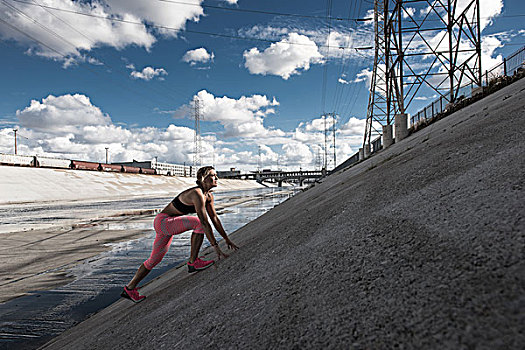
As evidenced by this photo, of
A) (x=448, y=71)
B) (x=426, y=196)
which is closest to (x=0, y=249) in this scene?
(x=426, y=196)

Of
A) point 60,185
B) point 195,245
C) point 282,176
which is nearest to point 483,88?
point 195,245

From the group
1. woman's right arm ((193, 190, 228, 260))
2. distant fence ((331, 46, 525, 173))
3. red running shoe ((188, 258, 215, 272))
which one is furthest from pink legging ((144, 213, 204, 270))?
distant fence ((331, 46, 525, 173))

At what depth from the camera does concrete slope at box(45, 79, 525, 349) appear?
1475mm

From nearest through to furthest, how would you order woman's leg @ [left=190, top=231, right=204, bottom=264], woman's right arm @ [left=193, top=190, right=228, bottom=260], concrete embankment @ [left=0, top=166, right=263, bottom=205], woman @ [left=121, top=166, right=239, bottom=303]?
woman's right arm @ [left=193, top=190, right=228, bottom=260] < woman @ [left=121, top=166, right=239, bottom=303] < woman's leg @ [left=190, top=231, right=204, bottom=264] < concrete embankment @ [left=0, top=166, right=263, bottom=205]

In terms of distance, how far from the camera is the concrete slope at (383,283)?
1.47 metres

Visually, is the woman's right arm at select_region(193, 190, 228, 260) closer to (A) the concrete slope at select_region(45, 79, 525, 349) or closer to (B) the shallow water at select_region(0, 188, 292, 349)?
(A) the concrete slope at select_region(45, 79, 525, 349)

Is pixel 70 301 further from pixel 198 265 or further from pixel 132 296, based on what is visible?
pixel 198 265

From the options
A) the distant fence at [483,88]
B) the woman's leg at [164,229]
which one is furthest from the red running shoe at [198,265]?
the distant fence at [483,88]

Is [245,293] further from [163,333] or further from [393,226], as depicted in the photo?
[393,226]

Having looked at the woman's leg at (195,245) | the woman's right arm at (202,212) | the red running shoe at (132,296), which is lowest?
the red running shoe at (132,296)

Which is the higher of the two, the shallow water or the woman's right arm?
the woman's right arm

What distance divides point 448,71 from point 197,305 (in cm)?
1655

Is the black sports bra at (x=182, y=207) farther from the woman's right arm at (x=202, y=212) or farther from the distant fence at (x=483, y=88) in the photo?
the distant fence at (x=483, y=88)

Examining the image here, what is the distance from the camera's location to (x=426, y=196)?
10.2 ft
